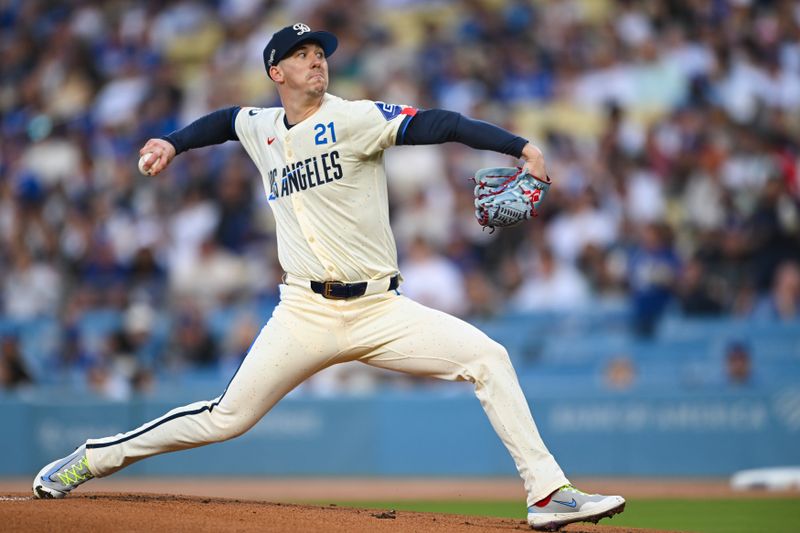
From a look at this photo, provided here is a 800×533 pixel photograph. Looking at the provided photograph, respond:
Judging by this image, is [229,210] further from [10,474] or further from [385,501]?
[385,501]

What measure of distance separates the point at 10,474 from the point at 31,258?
3023 mm

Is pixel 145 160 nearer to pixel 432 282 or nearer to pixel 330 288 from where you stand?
pixel 330 288

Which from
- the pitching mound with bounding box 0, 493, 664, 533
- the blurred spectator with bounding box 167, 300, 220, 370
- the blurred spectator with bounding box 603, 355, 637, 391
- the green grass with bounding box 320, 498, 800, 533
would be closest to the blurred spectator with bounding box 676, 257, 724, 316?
the blurred spectator with bounding box 603, 355, 637, 391

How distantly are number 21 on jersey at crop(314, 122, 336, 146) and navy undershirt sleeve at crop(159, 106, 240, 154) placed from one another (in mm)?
656

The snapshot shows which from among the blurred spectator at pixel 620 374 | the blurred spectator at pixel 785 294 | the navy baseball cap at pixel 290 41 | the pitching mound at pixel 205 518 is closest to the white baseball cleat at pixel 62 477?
the pitching mound at pixel 205 518

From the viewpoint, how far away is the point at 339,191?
214 inches

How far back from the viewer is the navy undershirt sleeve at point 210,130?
5844 mm

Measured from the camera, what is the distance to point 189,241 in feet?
45.0

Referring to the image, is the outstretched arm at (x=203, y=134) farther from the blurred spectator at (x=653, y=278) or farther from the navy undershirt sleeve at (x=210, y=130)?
the blurred spectator at (x=653, y=278)

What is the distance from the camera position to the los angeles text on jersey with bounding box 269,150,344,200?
5.43 metres

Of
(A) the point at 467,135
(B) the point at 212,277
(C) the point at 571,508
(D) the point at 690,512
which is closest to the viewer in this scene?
(A) the point at 467,135

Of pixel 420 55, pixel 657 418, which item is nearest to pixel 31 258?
A: pixel 420 55

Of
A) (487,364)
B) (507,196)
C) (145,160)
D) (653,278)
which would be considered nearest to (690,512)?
(653,278)

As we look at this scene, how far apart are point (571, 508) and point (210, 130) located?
2.56 meters
